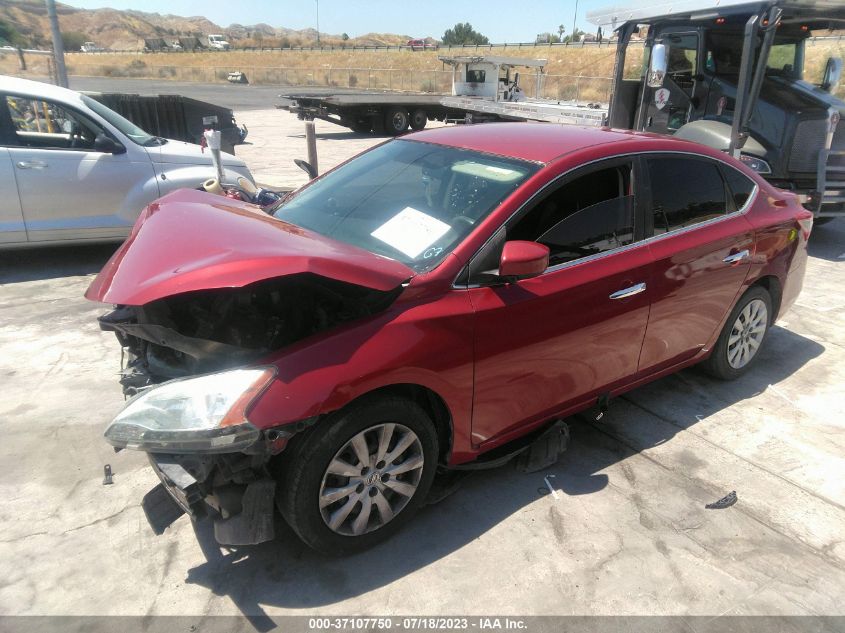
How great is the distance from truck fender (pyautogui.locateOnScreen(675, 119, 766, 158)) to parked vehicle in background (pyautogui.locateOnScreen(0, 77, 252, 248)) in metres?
6.04

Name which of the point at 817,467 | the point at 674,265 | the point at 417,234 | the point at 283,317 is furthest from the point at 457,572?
the point at 817,467

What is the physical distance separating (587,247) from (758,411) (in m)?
2.02

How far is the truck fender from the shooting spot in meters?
7.68

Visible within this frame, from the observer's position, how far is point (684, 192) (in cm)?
371

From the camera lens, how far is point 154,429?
2252mm

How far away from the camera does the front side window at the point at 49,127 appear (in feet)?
20.1

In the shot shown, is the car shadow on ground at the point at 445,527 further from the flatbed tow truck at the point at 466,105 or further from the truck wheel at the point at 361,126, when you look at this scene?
the truck wheel at the point at 361,126

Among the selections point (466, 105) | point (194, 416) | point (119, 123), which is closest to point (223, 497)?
point (194, 416)

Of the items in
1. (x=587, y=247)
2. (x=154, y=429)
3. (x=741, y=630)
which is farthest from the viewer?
(x=587, y=247)

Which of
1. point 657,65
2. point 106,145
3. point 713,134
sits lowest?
point 106,145

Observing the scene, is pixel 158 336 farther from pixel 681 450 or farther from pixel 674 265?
pixel 681 450

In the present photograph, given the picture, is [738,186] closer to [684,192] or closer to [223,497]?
[684,192]

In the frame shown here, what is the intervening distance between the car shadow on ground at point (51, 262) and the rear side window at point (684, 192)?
575 cm

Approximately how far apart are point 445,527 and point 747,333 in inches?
113
